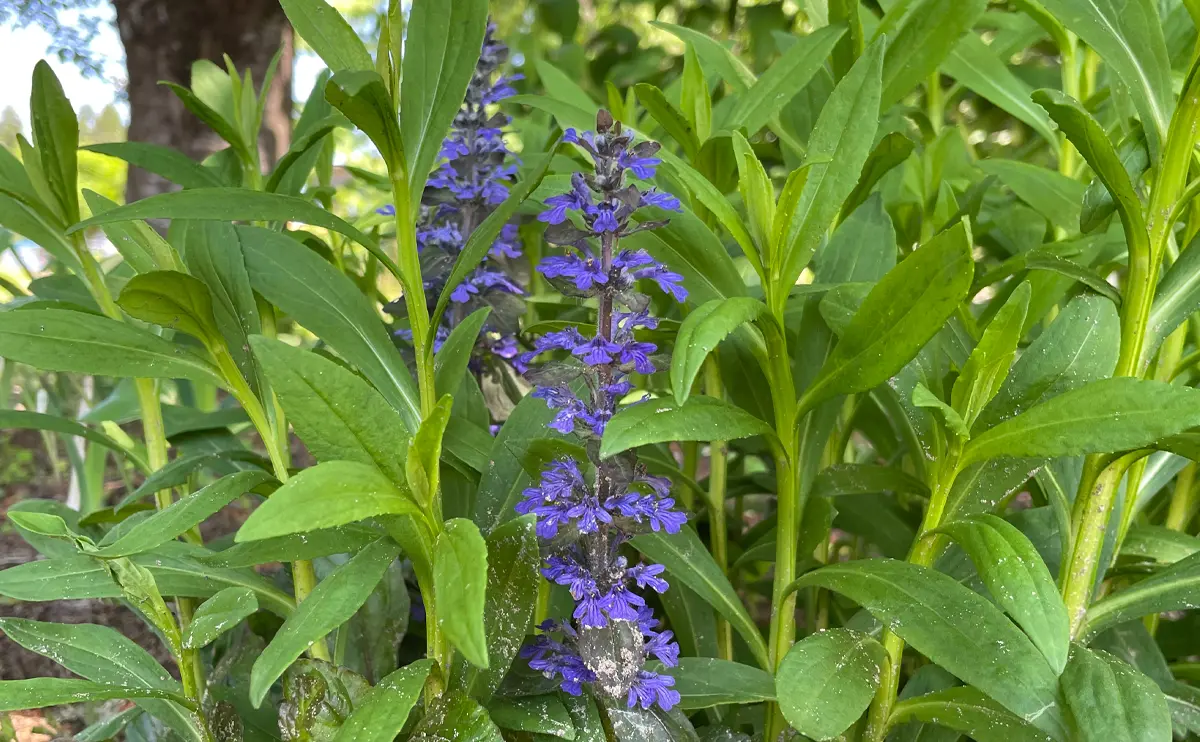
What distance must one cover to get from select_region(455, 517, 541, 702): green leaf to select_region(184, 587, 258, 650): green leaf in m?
0.21

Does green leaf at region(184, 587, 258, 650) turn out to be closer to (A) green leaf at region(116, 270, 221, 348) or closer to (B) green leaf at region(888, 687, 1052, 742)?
(A) green leaf at region(116, 270, 221, 348)

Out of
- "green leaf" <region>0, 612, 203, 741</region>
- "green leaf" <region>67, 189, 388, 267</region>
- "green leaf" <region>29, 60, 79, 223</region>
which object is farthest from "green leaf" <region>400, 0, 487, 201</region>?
"green leaf" <region>0, 612, 203, 741</region>

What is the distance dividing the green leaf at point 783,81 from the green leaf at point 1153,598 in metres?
0.65

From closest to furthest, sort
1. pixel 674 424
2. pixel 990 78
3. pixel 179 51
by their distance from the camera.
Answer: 1. pixel 674 424
2. pixel 990 78
3. pixel 179 51

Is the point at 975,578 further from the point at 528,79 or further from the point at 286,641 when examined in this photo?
the point at 528,79

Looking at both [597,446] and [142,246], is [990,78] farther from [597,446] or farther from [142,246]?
[142,246]

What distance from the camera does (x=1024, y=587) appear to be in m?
0.71

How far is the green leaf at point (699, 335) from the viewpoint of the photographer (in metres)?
0.67

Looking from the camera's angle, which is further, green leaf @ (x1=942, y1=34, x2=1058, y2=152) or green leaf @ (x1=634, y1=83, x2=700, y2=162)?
green leaf @ (x1=942, y1=34, x2=1058, y2=152)

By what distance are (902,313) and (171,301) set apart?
2.28 feet

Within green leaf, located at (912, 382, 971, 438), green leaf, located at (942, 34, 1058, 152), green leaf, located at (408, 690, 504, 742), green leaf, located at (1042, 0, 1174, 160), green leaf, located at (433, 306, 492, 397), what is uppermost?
green leaf, located at (942, 34, 1058, 152)

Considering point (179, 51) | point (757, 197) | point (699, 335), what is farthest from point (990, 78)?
point (179, 51)

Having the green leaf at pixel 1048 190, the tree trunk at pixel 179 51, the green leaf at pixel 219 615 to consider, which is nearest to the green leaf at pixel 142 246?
the green leaf at pixel 219 615

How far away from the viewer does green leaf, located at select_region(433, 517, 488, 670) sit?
60 centimetres
